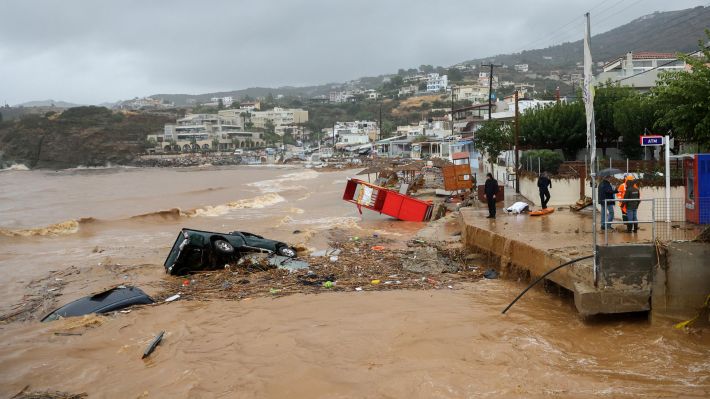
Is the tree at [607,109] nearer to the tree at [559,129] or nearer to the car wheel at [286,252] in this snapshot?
the tree at [559,129]

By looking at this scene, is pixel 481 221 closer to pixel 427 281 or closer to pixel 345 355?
pixel 427 281

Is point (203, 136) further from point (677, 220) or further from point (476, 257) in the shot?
point (677, 220)

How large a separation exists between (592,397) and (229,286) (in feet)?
25.0

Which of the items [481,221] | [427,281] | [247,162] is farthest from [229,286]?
[247,162]

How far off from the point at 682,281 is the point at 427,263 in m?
5.65

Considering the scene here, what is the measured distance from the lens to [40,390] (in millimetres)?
7203

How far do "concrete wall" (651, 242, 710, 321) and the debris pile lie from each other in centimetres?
388

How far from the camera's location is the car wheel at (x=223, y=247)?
43.1 feet

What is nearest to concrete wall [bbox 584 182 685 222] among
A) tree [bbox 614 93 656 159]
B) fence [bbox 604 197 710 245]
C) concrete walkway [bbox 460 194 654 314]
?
fence [bbox 604 197 710 245]

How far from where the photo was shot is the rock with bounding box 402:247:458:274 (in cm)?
1285

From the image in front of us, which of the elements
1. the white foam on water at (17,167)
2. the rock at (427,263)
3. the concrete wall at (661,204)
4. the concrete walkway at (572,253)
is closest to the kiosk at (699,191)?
the concrete wall at (661,204)

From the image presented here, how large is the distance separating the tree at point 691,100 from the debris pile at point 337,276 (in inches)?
268

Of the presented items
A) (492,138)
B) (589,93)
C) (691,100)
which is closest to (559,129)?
(492,138)

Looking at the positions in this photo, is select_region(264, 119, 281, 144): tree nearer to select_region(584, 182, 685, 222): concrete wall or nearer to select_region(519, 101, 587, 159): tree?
select_region(519, 101, 587, 159): tree
